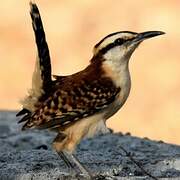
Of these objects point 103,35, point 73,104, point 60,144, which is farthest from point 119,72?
point 103,35

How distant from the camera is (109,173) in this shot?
823cm

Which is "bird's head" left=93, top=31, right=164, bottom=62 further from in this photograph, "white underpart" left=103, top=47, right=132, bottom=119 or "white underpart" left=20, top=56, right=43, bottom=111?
"white underpart" left=20, top=56, right=43, bottom=111

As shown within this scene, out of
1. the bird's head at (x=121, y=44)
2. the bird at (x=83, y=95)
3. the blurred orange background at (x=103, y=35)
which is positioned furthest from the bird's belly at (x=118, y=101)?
the blurred orange background at (x=103, y=35)

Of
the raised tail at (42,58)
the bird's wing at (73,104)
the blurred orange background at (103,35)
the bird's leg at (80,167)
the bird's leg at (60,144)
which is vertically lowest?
the bird's leg at (80,167)

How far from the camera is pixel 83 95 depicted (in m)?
7.99

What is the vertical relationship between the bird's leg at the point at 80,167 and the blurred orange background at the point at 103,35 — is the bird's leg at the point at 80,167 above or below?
below

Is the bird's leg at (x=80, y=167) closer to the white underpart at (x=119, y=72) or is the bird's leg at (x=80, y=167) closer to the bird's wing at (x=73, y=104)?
the bird's wing at (x=73, y=104)

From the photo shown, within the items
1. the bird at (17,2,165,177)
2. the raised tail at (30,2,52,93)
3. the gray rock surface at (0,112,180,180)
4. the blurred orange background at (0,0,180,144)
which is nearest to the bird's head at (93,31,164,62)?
the bird at (17,2,165,177)

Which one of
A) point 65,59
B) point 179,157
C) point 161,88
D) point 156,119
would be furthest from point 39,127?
point 65,59

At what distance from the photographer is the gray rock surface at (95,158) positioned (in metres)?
8.17

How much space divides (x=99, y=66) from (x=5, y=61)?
9.50m

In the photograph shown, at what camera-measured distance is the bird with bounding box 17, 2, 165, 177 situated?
7934 millimetres

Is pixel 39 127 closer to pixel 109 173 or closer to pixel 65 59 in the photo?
pixel 109 173

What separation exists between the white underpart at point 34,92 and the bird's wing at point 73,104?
108 mm
